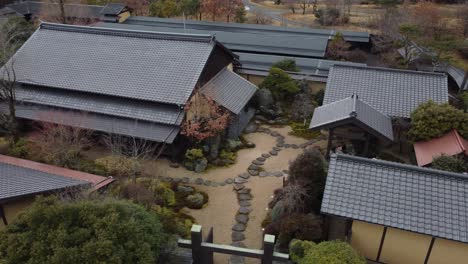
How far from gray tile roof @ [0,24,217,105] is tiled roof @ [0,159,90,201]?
23.7 ft

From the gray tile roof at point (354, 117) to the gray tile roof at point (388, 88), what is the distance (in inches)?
47.1

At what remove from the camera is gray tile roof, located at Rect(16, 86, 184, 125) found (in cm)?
2028

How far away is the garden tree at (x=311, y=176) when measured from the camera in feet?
52.4

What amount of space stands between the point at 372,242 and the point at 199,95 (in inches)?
487

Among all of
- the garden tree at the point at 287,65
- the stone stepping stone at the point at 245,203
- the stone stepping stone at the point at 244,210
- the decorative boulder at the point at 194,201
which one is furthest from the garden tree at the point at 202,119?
the garden tree at the point at 287,65

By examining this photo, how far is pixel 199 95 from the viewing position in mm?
21609

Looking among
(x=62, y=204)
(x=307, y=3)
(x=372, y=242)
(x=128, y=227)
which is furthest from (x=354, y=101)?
(x=307, y=3)

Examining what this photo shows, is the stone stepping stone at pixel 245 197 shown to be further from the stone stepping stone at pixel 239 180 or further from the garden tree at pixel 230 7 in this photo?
the garden tree at pixel 230 7

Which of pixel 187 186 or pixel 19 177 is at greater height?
pixel 19 177

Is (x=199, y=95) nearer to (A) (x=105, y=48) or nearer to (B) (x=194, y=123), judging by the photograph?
(B) (x=194, y=123)

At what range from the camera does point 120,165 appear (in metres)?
18.6

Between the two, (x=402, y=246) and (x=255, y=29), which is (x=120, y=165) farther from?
(x=255, y=29)

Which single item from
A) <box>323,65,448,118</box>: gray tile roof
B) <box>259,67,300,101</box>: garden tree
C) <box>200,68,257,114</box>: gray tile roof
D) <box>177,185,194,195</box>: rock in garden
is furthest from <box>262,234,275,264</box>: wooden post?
<box>259,67,300,101</box>: garden tree

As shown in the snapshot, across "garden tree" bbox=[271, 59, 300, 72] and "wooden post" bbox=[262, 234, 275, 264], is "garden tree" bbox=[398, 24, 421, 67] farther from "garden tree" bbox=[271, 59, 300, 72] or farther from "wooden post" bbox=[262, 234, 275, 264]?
"wooden post" bbox=[262, 234, 275, 264]
